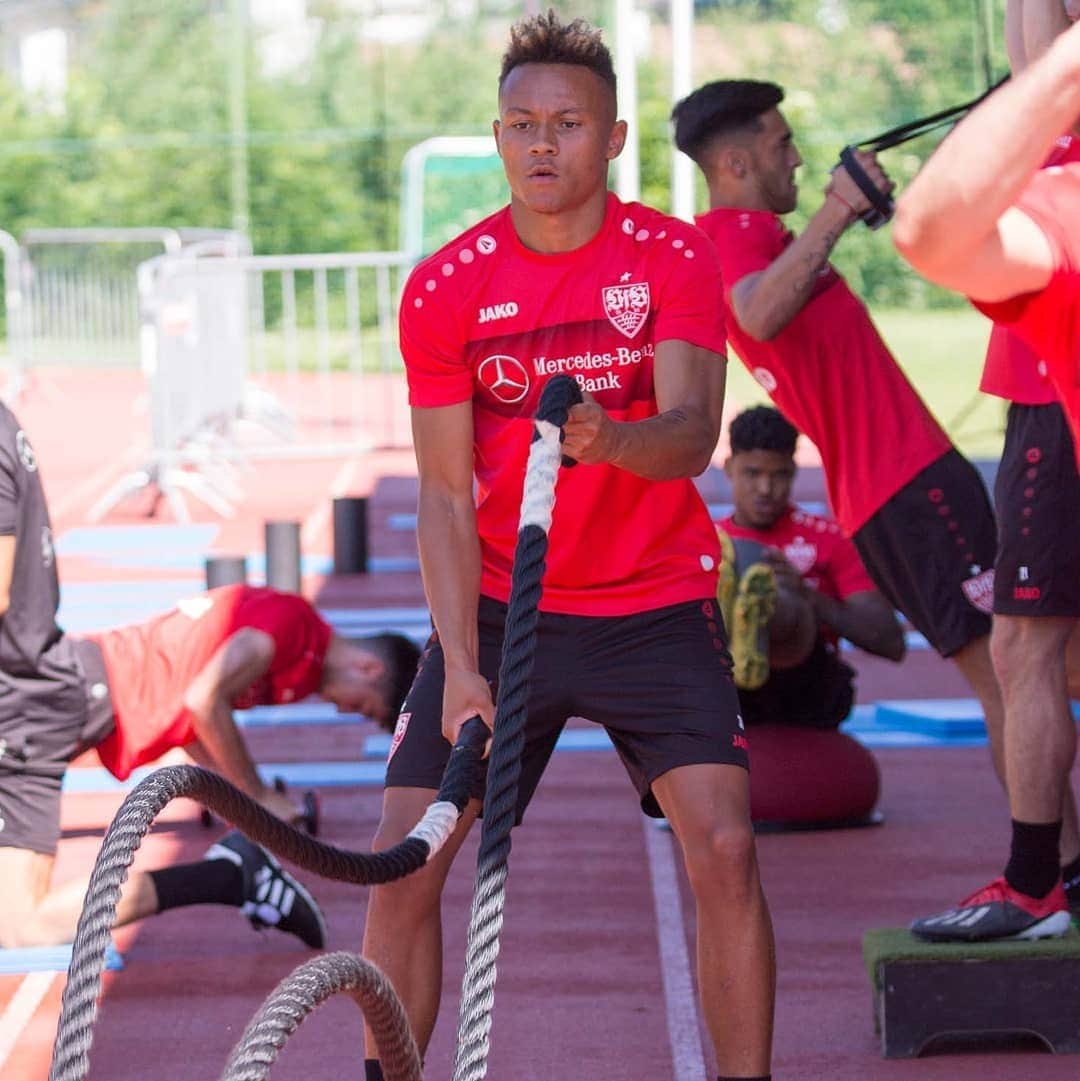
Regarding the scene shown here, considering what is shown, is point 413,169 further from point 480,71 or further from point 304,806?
point 304,806

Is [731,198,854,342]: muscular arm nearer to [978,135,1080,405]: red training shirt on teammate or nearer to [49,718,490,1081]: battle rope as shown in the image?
[978,135,1080,405]: red training shirt on teammate

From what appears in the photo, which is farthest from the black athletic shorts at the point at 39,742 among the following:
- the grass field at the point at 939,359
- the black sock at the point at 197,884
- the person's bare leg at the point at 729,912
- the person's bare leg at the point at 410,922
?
the grass field at the point at 939,359

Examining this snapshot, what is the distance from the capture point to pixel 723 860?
3436 mm

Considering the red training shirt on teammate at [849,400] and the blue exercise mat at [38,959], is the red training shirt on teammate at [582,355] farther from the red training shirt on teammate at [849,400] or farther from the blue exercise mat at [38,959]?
the blue exercise mat at [38,959]

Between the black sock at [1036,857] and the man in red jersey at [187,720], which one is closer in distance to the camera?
the black sock at [1036,857]

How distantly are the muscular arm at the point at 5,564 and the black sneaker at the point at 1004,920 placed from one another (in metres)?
2.39

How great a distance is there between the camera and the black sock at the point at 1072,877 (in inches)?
183

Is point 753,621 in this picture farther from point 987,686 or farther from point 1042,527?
point 1042,527

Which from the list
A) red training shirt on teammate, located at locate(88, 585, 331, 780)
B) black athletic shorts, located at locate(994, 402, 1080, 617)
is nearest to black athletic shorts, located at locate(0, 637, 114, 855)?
red training shirt on teammate, located at locate(88, 585, 331, 780)

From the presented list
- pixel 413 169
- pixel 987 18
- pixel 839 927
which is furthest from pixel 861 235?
pixel 839 927

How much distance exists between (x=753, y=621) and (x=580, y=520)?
88.1 inches

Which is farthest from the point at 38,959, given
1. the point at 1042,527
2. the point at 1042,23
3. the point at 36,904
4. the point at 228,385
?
the point at 228,385

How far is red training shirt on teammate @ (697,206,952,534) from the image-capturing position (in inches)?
201

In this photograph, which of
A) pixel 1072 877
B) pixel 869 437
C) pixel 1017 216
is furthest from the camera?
pixel 869 437
